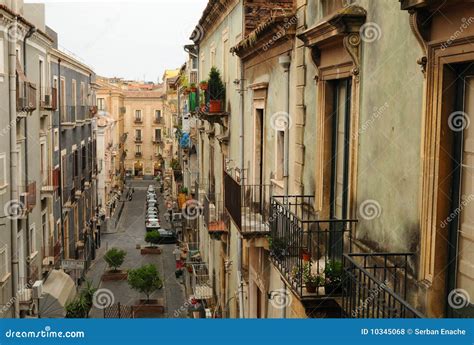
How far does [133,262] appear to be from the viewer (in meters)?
36.2

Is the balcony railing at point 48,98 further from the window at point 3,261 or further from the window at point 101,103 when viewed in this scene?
the window at point 101,103

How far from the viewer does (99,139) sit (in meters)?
47.8

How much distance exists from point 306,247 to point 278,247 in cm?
48

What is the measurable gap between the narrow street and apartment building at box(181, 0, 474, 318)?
51.4 feet

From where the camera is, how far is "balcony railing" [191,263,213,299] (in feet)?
73.2

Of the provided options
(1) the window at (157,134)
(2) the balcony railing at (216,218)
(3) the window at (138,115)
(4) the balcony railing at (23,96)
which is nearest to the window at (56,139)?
(4) the balcony railing at (23,96)

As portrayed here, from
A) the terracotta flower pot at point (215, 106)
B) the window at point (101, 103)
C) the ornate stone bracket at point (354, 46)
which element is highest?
the window at point (101, 103)

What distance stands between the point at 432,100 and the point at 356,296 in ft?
7.24

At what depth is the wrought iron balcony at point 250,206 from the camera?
35.9 feet

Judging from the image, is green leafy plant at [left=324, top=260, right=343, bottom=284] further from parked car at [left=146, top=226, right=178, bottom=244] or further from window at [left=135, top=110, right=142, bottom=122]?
window at [left=135, top=110, right=142, bottom=122]

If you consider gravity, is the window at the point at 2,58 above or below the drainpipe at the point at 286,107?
above

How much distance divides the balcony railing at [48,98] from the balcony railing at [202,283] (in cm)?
758

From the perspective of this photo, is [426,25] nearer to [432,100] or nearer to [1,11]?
[432,100]

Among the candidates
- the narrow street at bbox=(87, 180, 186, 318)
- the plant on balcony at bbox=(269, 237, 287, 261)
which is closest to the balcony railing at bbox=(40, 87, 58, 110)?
the narrow street at bbox=(87, 180, 186, 318)
